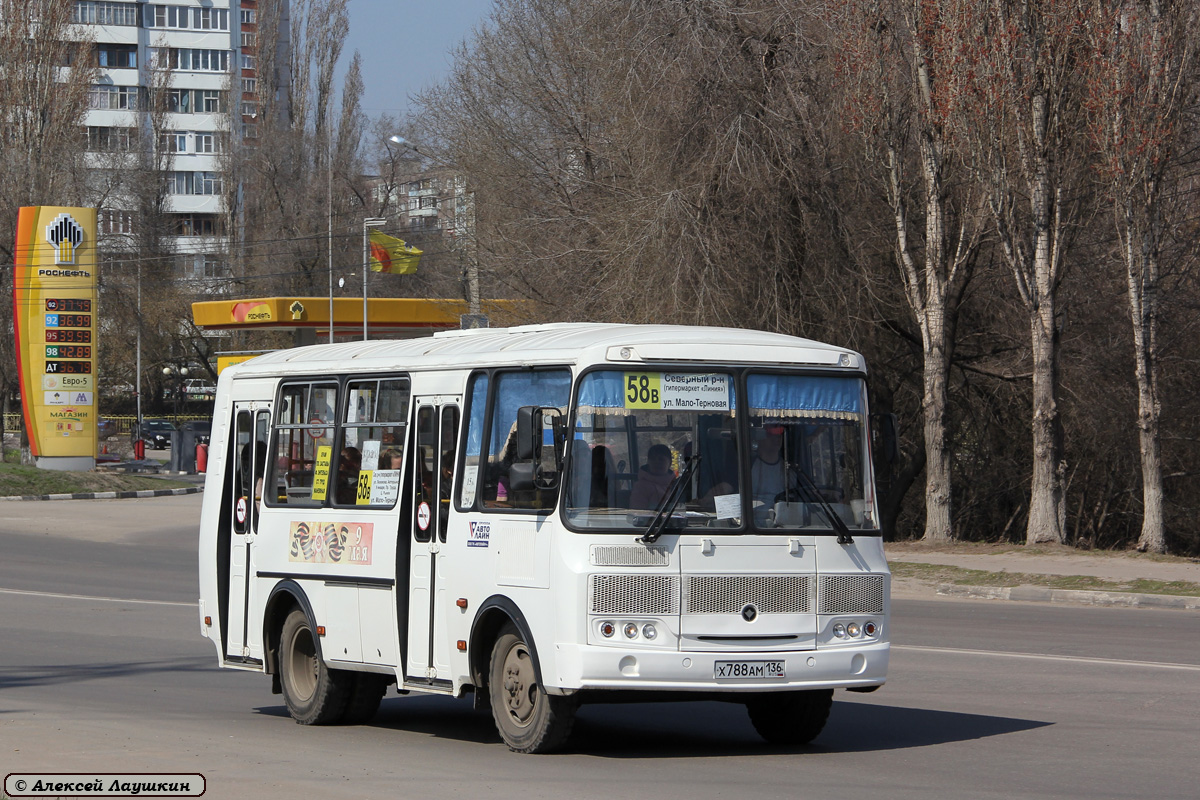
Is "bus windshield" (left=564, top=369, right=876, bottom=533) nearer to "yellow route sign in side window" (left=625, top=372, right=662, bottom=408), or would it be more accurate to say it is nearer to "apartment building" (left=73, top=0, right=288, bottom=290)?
"yellow route sign in side window" (left=625, top=372, right=662, bottom=408)

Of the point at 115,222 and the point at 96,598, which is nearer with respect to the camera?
the point at 96,598

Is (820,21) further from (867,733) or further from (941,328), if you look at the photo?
(867,733)

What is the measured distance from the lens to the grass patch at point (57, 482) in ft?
129

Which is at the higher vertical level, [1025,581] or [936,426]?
[936,426]

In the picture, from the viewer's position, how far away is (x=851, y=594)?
8.73 m

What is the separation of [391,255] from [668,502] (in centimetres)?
5385

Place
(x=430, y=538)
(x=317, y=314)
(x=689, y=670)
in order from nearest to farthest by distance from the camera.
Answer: (x=689, y=670) < (x=430, y=538) < (x=317, y=314)

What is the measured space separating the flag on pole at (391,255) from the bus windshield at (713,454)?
51.6 meters

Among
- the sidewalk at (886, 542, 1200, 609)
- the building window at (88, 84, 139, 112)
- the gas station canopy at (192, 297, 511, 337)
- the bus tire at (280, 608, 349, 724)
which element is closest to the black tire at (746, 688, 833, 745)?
the bus tire at (280, 608, 349, 724)

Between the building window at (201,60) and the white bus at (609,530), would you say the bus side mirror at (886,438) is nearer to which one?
the white bus at (609,530)

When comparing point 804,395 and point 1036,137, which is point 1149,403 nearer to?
point 1036,137

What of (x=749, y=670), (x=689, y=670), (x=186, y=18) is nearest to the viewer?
(x=689, y=670)

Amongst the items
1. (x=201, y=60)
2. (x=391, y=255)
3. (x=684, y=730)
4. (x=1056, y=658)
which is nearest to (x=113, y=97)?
(x=201, y=60)

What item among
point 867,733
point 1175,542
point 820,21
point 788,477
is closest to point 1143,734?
point 867,733
